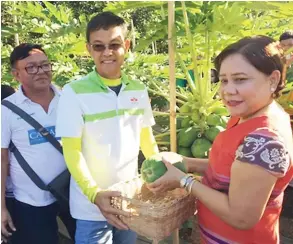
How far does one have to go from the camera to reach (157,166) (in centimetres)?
173

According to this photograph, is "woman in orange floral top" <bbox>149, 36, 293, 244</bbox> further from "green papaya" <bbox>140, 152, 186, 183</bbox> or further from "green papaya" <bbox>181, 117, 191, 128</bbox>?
"green papaya" <bbox>181, 117, 191, 128</bbox>

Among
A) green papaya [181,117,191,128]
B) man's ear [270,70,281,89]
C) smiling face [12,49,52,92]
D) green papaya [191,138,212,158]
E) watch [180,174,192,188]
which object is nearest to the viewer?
man's ear [270,70,281,89]


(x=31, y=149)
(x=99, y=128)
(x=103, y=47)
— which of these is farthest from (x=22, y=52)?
(x=99, y=128)

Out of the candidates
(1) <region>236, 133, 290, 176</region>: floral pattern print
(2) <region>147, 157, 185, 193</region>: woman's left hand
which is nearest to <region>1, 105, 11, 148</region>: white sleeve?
(2) <region>147, 157, 185, 193</region>: woman's left hand

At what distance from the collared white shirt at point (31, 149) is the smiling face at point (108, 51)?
54cm

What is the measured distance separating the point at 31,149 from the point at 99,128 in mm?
547

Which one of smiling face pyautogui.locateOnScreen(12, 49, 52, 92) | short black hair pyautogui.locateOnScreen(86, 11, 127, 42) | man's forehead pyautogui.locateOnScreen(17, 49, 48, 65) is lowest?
smiling face pyautogui.locateOnScreen(12, 49, 52, 92)

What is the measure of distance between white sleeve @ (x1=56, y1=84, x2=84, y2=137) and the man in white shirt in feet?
1.46

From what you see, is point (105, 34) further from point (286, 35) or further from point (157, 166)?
point (286, 35)

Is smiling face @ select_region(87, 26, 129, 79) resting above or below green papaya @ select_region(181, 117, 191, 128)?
above

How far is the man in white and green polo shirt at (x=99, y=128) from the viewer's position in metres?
1.84

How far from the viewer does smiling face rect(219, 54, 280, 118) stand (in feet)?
4.76

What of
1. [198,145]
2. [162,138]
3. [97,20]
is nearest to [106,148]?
[97,20]

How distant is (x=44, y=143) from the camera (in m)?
2.27
